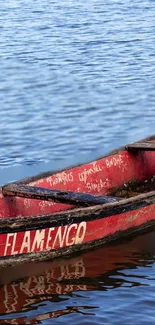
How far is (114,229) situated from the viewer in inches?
454

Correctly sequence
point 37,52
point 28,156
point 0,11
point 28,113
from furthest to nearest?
point 0,11 < point 37,52 < point 28,113 < point 28,156

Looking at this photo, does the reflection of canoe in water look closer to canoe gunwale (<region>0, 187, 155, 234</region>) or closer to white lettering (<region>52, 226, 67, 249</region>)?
white lettering (<region>52, 226, 67, 249</region>)

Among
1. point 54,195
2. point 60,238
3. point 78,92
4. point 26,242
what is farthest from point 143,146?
point 78,92

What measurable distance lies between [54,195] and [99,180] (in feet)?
6.98

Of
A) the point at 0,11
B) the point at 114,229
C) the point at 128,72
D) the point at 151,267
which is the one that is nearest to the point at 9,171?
the point at 114,229

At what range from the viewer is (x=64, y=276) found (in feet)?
34.9

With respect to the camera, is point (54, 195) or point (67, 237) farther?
point (54, 195)

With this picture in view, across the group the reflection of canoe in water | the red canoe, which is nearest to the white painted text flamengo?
the red canoe

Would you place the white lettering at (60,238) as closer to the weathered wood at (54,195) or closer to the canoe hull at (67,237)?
the canoe hull at (67,237)

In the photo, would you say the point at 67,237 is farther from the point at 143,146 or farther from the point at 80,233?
the point at 143,146

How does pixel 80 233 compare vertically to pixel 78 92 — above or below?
below

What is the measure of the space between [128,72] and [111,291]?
13.8 metres

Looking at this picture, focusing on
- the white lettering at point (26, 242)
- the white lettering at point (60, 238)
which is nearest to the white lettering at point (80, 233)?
the white lettering at point (60, 238)

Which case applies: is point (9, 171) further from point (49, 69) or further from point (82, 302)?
point (49, 69)
